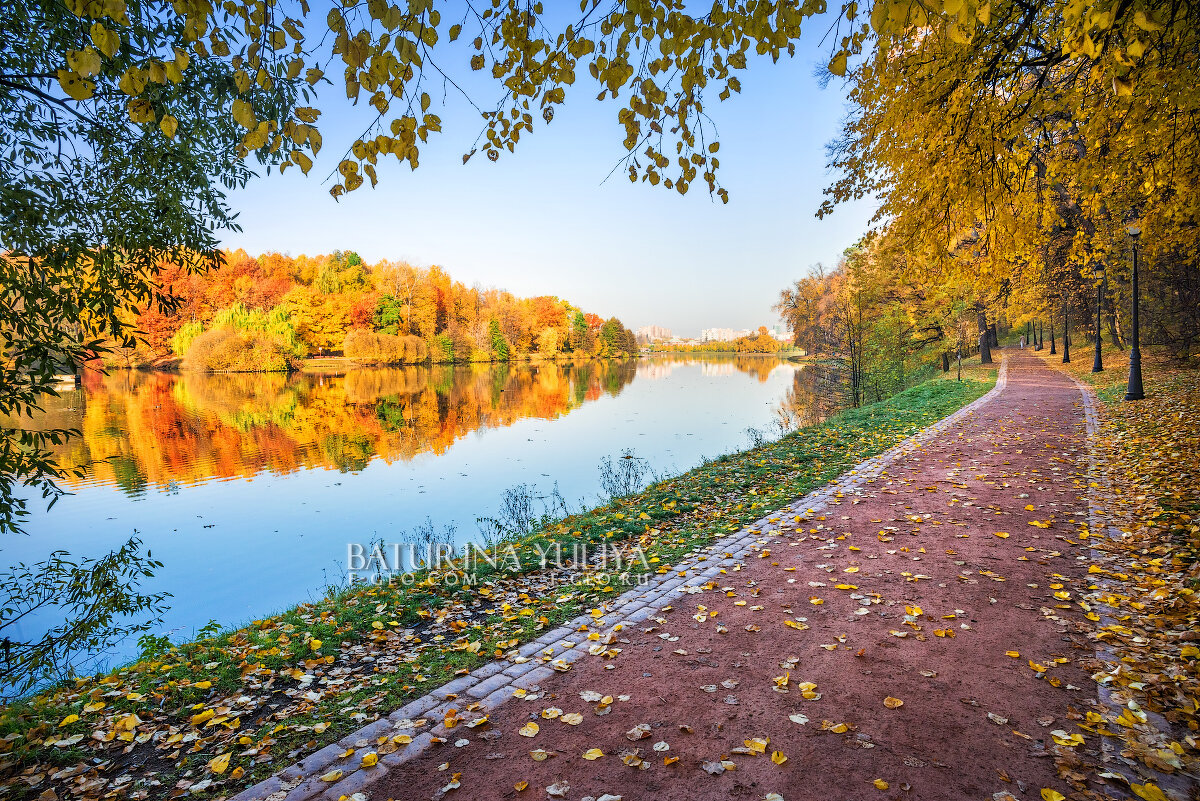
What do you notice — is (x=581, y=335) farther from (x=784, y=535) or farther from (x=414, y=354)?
(x=784, y=535)

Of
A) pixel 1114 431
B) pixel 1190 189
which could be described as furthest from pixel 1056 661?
pixel 1114 431

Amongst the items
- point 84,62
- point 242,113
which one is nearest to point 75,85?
point 84,62

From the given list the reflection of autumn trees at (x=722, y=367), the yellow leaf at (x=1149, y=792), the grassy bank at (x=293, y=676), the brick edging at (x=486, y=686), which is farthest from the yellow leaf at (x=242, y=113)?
the reflection of autumn trees at (x=722, y=367)

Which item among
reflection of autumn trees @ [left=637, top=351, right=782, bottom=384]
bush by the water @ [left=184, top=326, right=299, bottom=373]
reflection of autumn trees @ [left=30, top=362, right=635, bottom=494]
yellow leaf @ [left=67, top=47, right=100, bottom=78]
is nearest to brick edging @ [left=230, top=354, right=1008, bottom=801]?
yellow leaf @ [left=67, top=47, right=100, bottom=78]

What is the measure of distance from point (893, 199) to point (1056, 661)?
5.29 metres

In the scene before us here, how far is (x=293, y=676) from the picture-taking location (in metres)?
4.00

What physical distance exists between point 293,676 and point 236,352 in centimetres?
5086

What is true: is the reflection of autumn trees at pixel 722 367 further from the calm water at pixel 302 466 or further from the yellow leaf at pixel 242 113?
the yellow leaf at pixel 242 113

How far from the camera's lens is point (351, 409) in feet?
83.6

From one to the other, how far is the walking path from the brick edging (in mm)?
15

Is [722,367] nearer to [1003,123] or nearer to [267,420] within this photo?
[267,420]

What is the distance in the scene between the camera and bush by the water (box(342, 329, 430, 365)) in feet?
180

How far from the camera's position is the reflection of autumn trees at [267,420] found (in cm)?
1514

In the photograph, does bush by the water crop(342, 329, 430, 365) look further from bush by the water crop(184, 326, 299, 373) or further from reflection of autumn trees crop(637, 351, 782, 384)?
reflection of autumn trees crop(637, 351, 782, 384)
